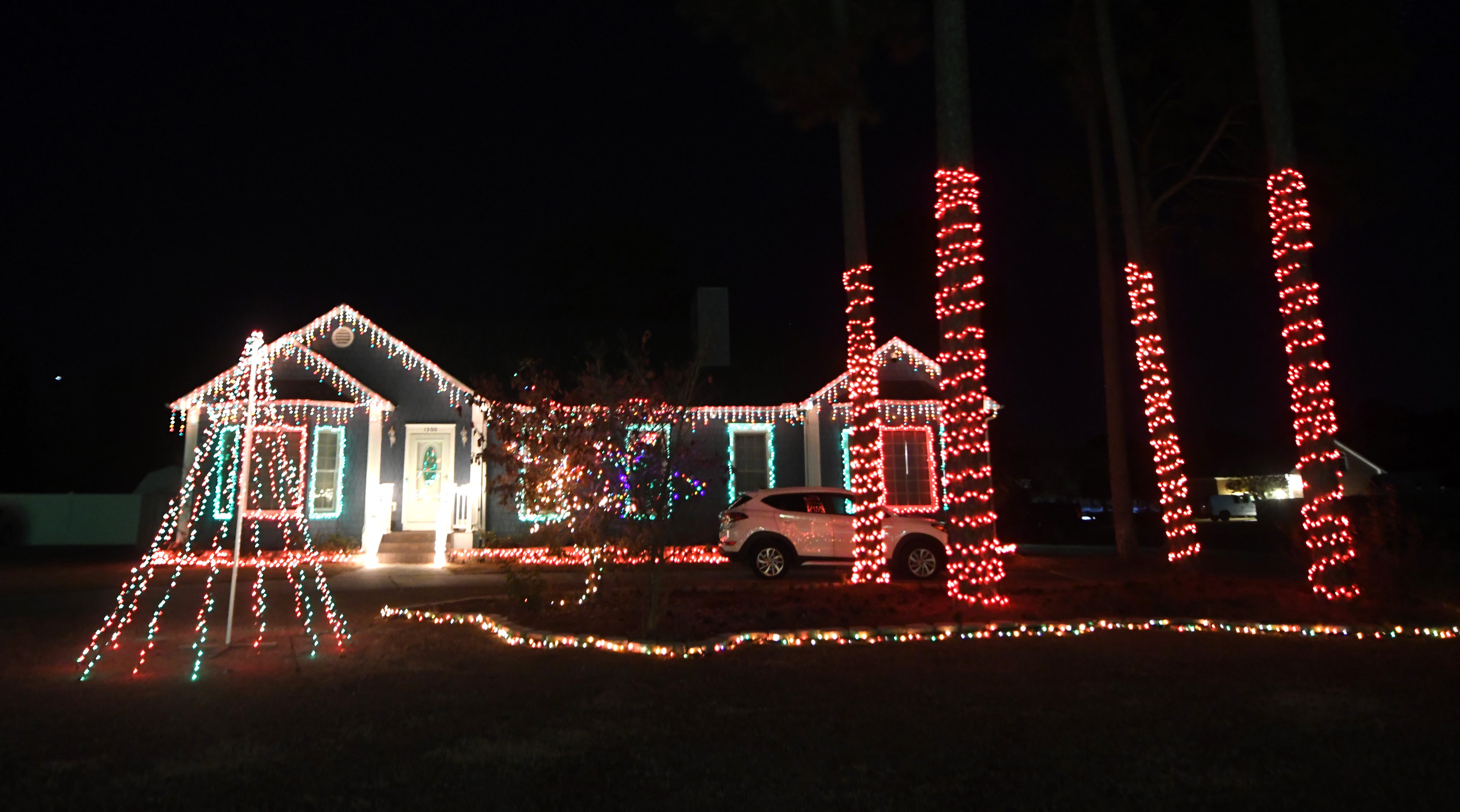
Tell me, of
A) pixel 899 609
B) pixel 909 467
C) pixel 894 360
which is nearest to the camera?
pixel 899 609

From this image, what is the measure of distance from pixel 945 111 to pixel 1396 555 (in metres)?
6.93

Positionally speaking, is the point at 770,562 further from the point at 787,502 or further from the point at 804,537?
the point at 787,502

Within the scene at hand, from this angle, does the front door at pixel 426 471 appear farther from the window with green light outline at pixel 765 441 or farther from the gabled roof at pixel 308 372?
the window with green light outline at pixel 765 441

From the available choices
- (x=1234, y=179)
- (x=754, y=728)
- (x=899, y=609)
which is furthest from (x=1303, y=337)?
(x=754, y=728)

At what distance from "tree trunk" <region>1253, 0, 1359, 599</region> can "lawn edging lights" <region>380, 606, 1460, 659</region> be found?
1873 millimetres

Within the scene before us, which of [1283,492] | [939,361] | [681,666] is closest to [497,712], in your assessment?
[681,666]

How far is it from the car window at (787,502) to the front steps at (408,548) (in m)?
6.78

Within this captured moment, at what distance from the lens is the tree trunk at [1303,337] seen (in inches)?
426

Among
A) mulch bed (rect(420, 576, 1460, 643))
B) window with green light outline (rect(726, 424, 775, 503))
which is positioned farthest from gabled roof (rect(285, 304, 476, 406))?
mulch bed (rect(420, 576, 1460, 643))

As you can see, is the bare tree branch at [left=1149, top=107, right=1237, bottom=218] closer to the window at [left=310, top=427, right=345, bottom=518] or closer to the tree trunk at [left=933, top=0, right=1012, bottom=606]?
the tree trunk at [left=933, top=0, right=1012, bottom=606]

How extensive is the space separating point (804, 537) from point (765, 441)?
6.59m

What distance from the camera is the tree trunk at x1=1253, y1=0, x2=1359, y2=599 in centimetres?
1081

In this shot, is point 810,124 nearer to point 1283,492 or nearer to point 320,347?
point 320,347

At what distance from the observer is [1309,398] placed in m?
11.1
